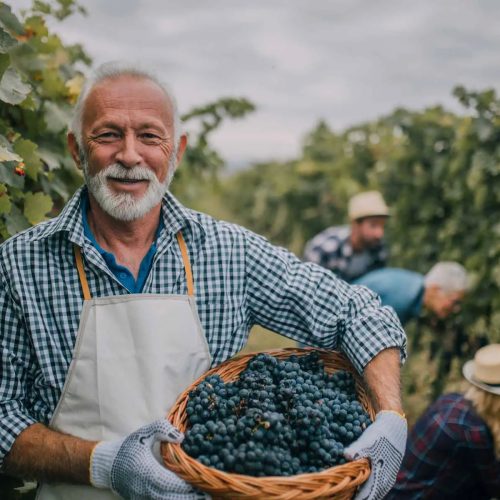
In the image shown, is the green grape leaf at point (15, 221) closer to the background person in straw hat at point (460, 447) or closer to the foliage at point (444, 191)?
the background person in straw hat at point (460, 447)

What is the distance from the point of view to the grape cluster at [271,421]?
68.2 inches

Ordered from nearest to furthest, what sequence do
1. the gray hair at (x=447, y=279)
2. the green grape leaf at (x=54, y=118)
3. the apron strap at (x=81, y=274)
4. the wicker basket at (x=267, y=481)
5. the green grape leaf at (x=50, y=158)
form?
the wicker basket at (x=267, y=481) → the apron strap at (x=81, y=274) → the green grape leaf at (x=50, y=158) → the green grape leaf at (x=54, y=118) → the gray hair at (x=447, y=279)

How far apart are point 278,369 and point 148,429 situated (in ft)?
1.45

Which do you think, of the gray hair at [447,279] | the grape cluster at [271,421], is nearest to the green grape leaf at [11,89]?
the grape cluster at [271,421]

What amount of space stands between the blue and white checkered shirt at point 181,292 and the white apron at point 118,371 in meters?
0.05

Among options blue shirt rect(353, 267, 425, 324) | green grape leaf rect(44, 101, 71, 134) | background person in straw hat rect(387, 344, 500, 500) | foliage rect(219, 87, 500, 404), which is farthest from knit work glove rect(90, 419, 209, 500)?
foliage rect(219, 87, 500, 404)

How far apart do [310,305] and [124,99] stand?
2.90 ft

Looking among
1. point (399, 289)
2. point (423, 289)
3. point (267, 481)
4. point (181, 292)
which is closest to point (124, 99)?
point (181, 292)

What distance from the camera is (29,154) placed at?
2.46m

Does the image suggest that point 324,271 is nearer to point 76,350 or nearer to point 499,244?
point 76,350

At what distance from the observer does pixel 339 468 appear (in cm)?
171

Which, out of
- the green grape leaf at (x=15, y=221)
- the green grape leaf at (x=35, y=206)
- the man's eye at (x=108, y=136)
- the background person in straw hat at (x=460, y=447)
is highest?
the man's eye at (x=108, y=136)

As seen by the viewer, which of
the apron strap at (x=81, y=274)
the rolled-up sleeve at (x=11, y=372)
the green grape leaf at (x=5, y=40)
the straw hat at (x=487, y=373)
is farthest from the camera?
the straw hat at (x=487, y=373)

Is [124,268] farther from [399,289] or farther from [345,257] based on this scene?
[345,257]
